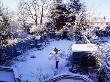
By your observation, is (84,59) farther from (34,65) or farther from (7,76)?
(7,76)

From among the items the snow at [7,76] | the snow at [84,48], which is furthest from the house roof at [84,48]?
the snow at [7,76]

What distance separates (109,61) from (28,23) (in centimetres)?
3843

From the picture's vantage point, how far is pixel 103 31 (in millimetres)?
45156

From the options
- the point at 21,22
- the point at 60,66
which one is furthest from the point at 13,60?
the point at 21,22

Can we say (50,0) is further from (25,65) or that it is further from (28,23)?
(25,65)

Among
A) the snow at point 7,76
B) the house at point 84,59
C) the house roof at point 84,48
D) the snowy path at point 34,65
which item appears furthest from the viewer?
the house roof at point 84,48

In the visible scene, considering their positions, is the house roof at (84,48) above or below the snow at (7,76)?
below

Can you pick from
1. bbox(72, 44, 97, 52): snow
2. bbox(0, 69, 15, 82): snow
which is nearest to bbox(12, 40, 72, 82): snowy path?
bbox(72, 44, 97, 52): snow

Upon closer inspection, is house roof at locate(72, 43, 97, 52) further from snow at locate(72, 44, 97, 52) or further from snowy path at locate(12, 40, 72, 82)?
snowy path at locate(12, 40, 72, 82)

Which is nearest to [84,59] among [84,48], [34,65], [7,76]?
[84,48]

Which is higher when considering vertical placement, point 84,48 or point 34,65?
point 84,48

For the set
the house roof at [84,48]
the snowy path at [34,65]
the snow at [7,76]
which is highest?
the snow at [7,76]

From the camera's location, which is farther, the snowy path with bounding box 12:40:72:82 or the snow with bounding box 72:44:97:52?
the snow with bounding box 72:44:97:52

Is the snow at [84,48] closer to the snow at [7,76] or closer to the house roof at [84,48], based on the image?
the house roof at [84,48]
